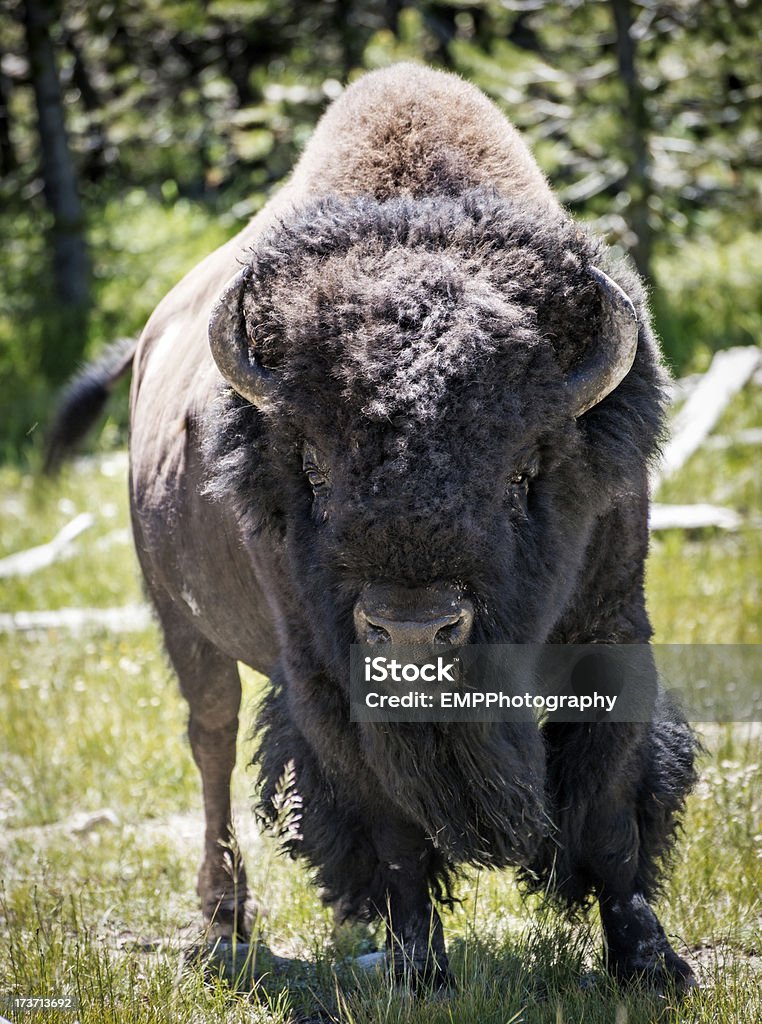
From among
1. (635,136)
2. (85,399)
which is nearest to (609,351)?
(85,399)

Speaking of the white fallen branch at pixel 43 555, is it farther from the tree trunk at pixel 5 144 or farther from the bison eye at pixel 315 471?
the tree trunk at pixel 5 144

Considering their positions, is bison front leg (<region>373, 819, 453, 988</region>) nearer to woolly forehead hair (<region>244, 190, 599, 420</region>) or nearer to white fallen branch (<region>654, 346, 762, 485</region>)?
woolly forehead hair (<region>244, 190, 599, 420</region>)

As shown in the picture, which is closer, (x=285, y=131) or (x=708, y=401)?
(x=708, y=401)

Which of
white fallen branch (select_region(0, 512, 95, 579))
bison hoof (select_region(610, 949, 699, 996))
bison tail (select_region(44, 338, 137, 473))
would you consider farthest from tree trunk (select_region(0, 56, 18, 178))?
bison hoof (select_region(610, 949, 699, 996))

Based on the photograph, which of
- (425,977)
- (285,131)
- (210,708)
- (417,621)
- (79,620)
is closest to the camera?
(417,621)

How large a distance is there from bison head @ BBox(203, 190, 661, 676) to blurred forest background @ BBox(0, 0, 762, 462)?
7.26 metres

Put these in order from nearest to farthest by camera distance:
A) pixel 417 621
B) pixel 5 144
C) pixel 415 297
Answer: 1. pixel 417 621
2. pixel 415 297
3. pixel 5 144

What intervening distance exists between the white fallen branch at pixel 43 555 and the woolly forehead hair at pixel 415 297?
223 inches

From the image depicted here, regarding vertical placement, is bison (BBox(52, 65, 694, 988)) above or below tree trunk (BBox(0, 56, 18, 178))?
above

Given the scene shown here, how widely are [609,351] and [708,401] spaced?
6.87 m

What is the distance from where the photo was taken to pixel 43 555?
29.9ft

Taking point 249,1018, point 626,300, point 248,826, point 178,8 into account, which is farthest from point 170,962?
point 178,8

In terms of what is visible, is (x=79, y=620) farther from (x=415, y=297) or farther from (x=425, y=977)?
(x=415, y=297)

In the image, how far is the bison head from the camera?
2857 mm
